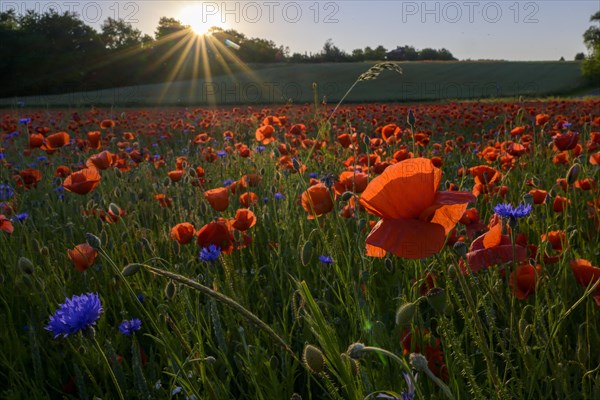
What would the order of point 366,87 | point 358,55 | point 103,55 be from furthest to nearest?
point 358,55
point 103,55
point 366,87

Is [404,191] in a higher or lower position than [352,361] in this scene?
higher

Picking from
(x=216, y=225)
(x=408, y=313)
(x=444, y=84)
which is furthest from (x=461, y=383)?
(x=444, y=84)

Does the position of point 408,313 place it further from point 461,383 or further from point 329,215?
point 329,215

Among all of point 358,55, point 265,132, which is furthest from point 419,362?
point 358,55

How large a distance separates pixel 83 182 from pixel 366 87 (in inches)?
1098

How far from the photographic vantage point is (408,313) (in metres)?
0.93

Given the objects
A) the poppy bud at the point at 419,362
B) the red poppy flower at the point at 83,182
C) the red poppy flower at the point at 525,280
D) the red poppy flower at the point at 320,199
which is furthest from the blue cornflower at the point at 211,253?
the poppy bud at the point at 419,362

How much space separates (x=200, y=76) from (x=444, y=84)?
77.5 feet

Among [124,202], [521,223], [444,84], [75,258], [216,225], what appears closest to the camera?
[216,225]

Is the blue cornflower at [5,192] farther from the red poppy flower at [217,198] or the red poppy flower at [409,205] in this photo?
the red poppy flower at [409,205]

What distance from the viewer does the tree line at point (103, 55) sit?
1522 inches

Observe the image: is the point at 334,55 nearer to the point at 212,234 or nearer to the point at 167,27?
the point at 167,27

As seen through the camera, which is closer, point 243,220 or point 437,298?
point 437,298

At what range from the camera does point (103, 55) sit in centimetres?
4550
